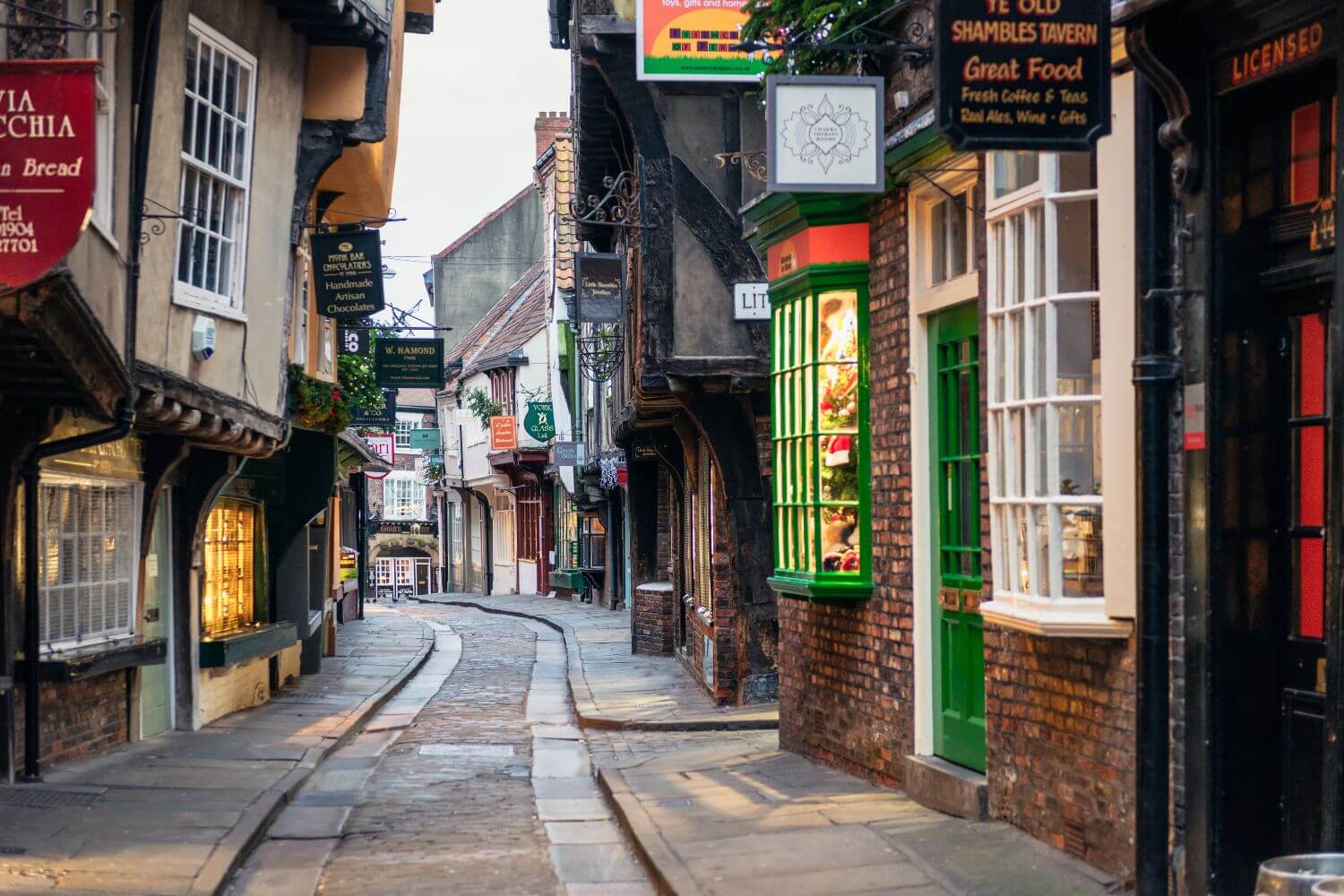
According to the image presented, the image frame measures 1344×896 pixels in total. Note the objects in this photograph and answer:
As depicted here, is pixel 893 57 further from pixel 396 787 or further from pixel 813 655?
pixel 396 787

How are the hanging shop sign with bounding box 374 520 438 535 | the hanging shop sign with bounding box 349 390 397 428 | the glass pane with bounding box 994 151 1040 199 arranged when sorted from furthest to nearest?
the hanging shop sign with bounding box 374 520 438 535
the hanging shop sign with bounding box 349 390 397 428
the glass pane with bounding box 994 151 1040 199

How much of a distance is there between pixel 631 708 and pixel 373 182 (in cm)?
701

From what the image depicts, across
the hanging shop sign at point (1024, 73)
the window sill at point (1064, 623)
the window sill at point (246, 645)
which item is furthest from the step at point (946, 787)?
the window sill at point (246, 645)

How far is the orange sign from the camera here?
44719 mm

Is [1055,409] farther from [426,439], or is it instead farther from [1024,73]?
[426,439]

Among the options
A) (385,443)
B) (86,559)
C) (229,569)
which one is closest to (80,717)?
(86,559)

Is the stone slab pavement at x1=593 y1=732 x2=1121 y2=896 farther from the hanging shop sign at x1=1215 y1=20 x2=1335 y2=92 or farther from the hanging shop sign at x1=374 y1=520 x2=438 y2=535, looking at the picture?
the hanging shop sign at x1=374 y1=520 x2=438 y2=535

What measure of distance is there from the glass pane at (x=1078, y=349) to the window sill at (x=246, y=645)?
10379 mm

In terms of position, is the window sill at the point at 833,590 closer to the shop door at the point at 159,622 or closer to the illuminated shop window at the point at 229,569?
the shop door at the point at 159,622

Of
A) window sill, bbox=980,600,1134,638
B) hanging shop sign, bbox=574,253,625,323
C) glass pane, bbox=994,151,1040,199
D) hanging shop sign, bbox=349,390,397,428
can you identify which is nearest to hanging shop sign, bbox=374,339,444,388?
hanging shop sign, bbox=349,390,397,428

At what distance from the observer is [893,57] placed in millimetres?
10414

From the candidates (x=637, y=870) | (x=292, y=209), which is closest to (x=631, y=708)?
(x=292, y=209)

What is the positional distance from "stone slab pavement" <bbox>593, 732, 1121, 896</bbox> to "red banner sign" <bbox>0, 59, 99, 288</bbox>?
4399 millimetres

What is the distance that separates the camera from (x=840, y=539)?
1122 cm
